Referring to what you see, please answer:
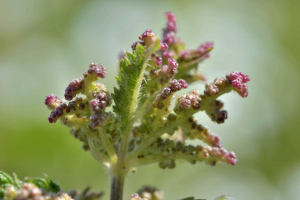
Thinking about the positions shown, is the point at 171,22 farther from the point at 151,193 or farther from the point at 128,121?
the point at 151,193

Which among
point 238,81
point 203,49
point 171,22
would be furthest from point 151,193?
point 171,22

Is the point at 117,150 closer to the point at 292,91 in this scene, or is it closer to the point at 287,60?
the point at 292,91

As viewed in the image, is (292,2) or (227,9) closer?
(292,2)

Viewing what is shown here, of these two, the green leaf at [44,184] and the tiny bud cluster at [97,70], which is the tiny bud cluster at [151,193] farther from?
the tiny bud cluster at [97,70]

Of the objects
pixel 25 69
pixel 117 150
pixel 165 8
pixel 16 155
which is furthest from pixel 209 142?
pixel 165 8

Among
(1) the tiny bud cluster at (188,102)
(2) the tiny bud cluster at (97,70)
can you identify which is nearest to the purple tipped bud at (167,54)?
→ (1) the tiny bud cluster at (188,102)

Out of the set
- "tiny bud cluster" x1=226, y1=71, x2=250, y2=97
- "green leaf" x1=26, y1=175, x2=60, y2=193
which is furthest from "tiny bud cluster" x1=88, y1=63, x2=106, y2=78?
"green leaf" x1=26, y1=175, x2=60, y2=193

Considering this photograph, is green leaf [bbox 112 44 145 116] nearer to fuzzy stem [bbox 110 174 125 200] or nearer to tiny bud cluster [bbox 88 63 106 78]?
tiny bud cluster [bbox 88 63 106 78]
